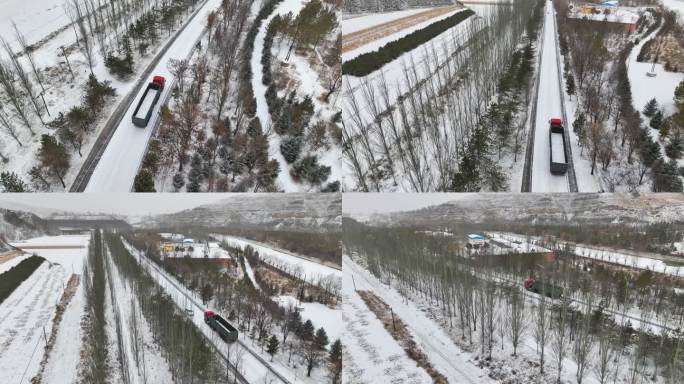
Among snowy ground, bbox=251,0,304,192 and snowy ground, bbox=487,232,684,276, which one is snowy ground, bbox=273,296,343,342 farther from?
snowy ground, bbox=487,232,684,276

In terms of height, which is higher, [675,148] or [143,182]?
[675,148]

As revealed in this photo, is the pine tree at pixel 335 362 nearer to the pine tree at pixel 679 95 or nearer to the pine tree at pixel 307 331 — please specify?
the pine tree at pixel 307 331

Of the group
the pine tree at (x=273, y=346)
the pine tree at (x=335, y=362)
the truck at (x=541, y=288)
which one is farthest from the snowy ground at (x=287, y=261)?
the truck at (x=541, y=288)

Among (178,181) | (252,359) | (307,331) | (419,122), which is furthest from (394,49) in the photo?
(252,359)

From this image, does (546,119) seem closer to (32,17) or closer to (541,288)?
(541,288)

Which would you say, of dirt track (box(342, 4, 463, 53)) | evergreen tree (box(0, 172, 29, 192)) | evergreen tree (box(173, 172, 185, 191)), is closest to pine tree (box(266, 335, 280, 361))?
evergreen tree (box(173, 172, 185, 191))
